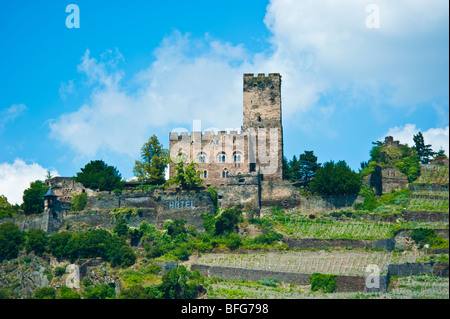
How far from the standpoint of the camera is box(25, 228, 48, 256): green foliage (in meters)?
48.4

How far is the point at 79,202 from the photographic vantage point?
176 ft

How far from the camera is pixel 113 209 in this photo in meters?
52.3

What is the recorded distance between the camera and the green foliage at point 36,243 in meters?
→ 48.4

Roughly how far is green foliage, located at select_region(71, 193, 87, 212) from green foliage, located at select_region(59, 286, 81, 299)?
36.0ft

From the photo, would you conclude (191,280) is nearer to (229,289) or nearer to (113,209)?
(229,289)

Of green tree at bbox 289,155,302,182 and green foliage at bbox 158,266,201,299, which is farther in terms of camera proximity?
green tree at bbox 289,155,302,182

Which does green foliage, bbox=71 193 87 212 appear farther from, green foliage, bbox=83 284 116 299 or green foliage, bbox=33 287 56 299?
green foliage, bbox=33 287 56 299

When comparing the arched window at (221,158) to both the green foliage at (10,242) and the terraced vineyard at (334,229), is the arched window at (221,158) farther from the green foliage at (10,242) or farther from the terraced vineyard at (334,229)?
the green foliage at (10,242)

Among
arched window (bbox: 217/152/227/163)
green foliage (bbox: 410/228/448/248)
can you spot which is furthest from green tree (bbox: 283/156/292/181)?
green foliage (bbox: 410/228/448/248)

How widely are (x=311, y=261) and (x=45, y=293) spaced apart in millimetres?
14436

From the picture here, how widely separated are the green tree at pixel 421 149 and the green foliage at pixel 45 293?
3028 cm

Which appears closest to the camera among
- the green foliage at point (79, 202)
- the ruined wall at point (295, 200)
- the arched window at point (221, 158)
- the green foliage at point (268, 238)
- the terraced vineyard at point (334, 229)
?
the terraced vineyard at point (334, 229)

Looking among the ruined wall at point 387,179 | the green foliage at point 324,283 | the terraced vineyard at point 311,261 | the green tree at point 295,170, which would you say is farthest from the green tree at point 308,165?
the green foliage at point 324,283

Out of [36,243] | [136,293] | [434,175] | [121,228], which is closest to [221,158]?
[121,228]
